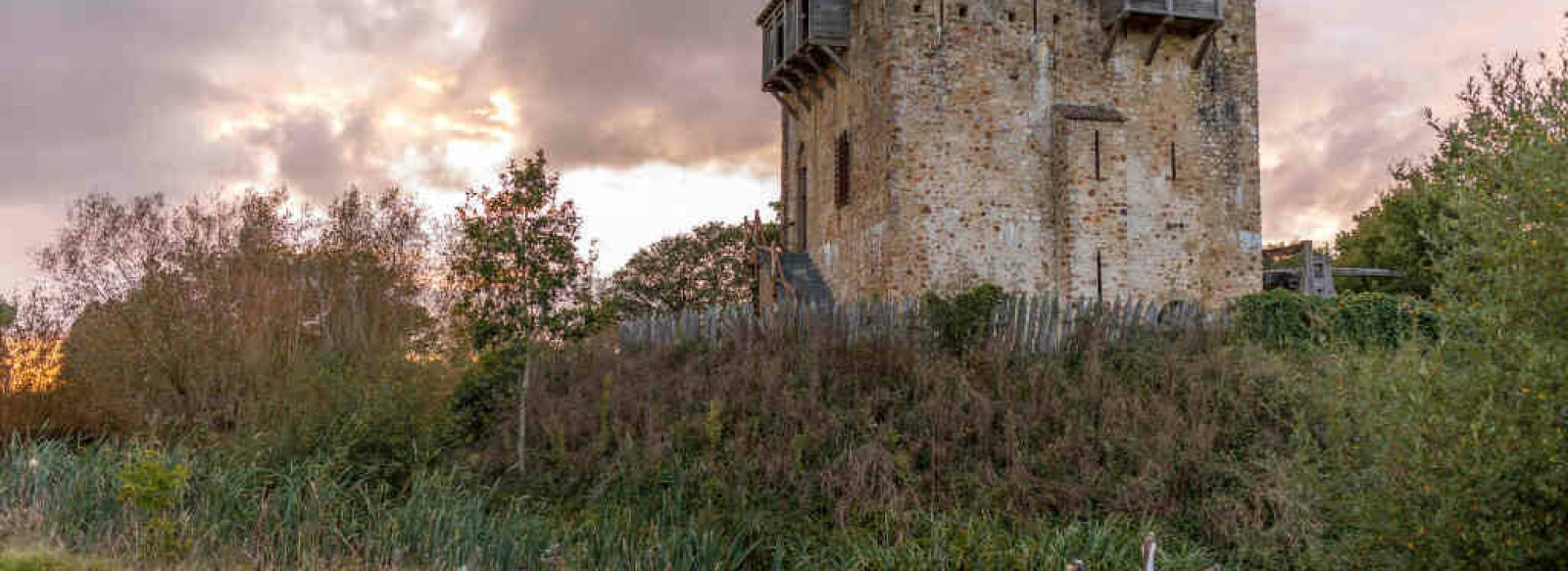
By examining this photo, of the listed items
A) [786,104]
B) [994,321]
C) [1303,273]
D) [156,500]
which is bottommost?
[156,500]

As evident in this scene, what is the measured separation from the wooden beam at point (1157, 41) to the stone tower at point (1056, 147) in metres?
0.03

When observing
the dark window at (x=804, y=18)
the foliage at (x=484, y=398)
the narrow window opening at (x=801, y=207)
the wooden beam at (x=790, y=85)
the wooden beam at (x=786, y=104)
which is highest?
the dark window at (x=804, y=18)

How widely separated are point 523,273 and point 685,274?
17.8 m

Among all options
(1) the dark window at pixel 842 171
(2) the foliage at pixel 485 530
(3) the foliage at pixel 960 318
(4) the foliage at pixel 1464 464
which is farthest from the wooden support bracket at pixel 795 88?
(4) the foliage at pixel 1464 464

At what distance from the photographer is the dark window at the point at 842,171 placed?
22047 millimetres

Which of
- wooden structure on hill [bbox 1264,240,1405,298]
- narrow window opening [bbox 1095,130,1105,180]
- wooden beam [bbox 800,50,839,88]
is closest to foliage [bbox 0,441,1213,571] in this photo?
narrow window opening [bbox 1095,130,1105,180]

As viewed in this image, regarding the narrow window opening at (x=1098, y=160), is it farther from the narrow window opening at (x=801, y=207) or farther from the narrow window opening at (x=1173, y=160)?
the narrow window opening at (x=801, y=207)

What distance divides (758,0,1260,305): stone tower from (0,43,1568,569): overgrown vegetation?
3295 millimetres

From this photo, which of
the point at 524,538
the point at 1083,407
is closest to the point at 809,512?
the point at 524,538

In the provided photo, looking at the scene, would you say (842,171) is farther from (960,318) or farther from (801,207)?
(960,318)

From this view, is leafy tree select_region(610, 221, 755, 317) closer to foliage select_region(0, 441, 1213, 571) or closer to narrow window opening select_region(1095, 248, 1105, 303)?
narrow window opening select_region(1095, 248, 1105, 303)

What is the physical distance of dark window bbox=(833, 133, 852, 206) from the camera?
22.0m

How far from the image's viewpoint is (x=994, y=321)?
50.6ft

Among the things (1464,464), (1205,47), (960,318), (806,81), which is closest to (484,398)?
(960,318)
